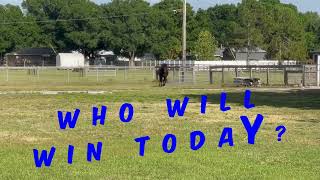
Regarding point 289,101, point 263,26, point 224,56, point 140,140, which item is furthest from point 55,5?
point 140,140

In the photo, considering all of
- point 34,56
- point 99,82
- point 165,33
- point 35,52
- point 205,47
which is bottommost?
point 99,82

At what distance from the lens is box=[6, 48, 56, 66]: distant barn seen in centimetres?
12675

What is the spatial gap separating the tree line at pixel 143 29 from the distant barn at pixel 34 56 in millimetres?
1881

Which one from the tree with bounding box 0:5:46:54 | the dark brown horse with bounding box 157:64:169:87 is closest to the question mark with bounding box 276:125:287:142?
the dark brown horse with bounding box 157:64:169:87

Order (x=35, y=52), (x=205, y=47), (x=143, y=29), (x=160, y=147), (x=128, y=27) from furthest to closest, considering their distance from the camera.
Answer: (x=35, y=52)
(x=143, y=29)
(x=128, y=27)
(x=205, y=47)
(x=160, y=147)

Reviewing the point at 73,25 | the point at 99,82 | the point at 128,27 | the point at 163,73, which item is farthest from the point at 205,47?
the point at 163,73

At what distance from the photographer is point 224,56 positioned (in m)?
126

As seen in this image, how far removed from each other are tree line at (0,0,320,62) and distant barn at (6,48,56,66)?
1.88 m

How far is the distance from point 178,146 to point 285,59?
92806mm

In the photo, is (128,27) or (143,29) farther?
(143,29)

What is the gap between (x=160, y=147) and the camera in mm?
11531

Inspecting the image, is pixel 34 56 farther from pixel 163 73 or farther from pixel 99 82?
pixel 163 73

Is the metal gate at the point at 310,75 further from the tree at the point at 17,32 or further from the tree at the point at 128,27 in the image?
the tree at the point at 17,32

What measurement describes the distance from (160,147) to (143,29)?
349 ft
